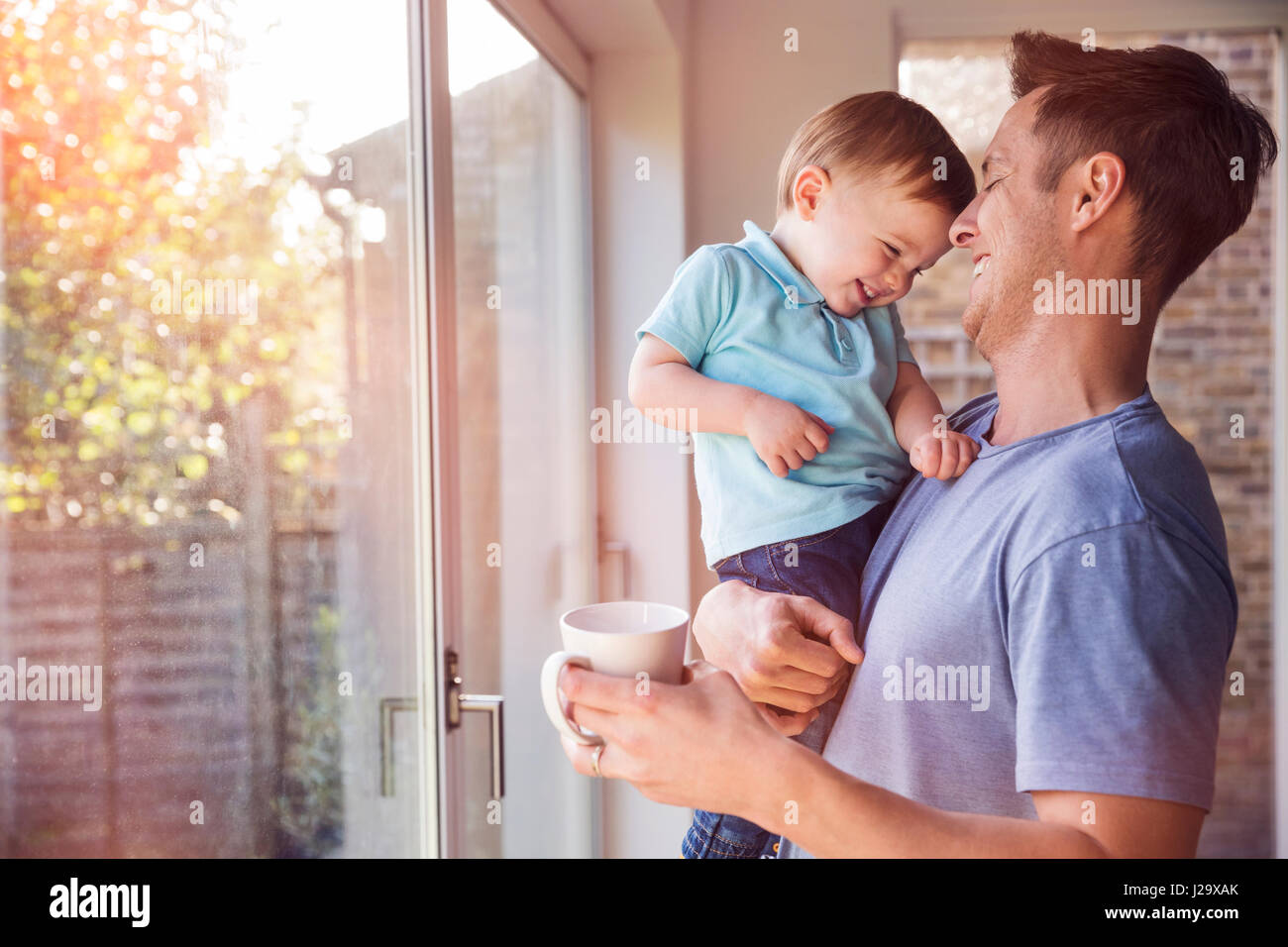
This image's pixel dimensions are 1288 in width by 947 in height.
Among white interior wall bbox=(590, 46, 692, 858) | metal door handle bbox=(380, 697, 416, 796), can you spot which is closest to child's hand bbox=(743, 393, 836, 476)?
metal door handle bbox=(380, 697, 416, 796)

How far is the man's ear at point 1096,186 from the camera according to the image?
0.85 metres

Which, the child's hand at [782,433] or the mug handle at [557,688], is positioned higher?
the child's hand at [782,433]

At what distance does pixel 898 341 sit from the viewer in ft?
3.61

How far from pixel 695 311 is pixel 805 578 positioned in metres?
0.33

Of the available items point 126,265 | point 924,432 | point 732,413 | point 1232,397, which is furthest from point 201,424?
point 1232,397

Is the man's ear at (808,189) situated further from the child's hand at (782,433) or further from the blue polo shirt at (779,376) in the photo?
the child's hand at (782,433)

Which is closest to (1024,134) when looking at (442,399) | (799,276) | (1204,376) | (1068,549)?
(799,276)

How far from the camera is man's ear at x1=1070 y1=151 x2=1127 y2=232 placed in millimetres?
846

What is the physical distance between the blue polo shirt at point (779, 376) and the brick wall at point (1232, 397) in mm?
852

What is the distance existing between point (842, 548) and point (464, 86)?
0.89 m

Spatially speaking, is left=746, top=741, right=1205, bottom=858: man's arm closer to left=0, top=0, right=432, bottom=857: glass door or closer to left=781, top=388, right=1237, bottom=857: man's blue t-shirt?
left=781, top=388, right=1237, bottom=857: man's blue t-shirt

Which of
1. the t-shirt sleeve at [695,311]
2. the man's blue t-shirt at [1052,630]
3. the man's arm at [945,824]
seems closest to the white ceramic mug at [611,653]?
the man's arm at [945,824]
